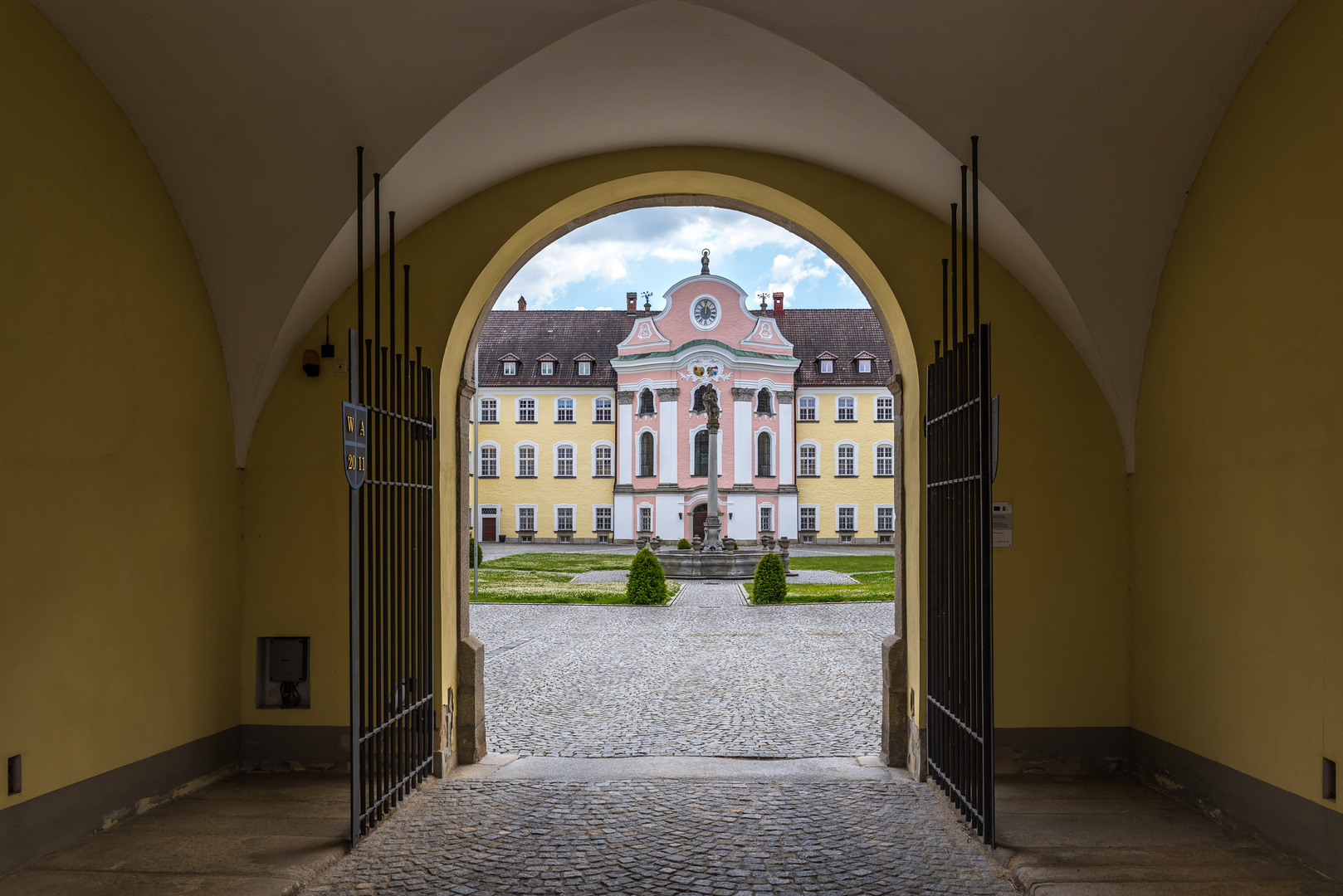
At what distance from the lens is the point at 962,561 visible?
4766 millimetres

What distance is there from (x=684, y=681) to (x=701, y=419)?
95.1 feet

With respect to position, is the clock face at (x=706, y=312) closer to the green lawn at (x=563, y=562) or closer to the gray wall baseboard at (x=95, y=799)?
the green lawn at (x=563, y=562)

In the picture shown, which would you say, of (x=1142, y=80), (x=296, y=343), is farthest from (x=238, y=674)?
(x=1142, y=80)

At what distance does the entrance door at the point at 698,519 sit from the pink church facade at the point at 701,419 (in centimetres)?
5

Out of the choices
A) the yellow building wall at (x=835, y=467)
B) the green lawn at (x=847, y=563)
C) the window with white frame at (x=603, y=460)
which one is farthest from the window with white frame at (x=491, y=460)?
the green lawn at (x=847, y=563)

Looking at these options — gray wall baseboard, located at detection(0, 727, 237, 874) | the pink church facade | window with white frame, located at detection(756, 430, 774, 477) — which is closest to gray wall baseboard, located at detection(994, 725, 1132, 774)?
gray wall baseboard, located at detection(0, 727, 237, 874)

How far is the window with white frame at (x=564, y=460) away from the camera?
4116 centimetres

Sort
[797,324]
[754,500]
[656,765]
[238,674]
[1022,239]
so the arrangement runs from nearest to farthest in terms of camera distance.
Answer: [1022,239]
[238,674]
[656,765]
[754,500]
[797,324]

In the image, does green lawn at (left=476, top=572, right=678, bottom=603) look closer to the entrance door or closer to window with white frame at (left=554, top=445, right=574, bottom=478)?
the entrance door

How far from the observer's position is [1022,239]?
16.3ft

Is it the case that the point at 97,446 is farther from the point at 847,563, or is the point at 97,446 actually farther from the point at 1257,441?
the point at 847,563

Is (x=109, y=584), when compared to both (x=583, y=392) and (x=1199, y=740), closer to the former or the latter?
(x=1199, y=740)

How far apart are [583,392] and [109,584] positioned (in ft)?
121

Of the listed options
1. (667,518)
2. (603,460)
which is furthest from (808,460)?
(603,460)
